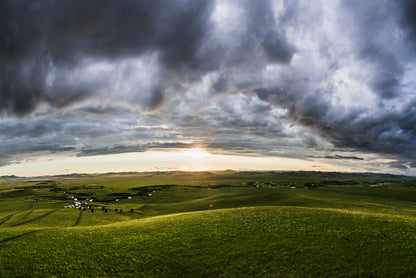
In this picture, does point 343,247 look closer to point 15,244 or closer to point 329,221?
point 329,221

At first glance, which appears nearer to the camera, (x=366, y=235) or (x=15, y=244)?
(x=366, y=235)

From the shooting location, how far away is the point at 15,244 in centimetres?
2845

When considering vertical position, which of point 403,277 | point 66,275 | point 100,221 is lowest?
point 100,221

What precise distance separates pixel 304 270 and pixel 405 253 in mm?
11232

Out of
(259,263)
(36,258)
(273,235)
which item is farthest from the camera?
(273,235)

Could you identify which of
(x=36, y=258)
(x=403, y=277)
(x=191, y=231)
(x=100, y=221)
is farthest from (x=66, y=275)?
(x=100, y=221)

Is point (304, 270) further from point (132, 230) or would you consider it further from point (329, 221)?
point (132, 230)

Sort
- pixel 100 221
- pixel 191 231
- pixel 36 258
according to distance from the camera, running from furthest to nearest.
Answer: pixel 100 221 < pixel 191 231 < pixel 36 258

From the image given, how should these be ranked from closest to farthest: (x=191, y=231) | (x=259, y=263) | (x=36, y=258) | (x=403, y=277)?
(x=403, y=277) → (x=259, y=263) → (x=36, y=258) → (x=191, y=231)

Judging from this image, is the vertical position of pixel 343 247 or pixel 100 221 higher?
pixel 343 247

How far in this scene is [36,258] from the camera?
81.1 ft

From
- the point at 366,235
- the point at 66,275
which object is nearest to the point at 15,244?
the point at 66,275

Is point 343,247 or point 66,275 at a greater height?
point 343,247

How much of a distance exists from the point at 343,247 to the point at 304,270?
7.07 m
